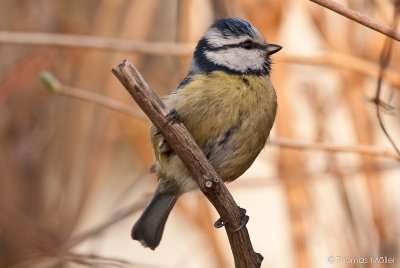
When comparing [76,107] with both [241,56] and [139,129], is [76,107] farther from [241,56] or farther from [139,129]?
[241,56]

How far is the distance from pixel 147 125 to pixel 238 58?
59.8 inches

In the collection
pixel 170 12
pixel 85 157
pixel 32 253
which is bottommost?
pixel 32 253

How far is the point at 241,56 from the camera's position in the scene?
2672 millimetres

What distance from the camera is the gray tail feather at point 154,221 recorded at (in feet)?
8.96

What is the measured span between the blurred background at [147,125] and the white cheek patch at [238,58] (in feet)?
1.37

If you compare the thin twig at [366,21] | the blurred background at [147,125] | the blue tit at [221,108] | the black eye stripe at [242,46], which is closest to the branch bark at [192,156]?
the blue tit at [221,108]

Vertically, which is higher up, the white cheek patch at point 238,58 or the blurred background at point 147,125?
the blurred background at point 147,125

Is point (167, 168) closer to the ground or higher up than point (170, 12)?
closer to the ground

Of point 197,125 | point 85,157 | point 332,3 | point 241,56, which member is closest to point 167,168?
point 197,125

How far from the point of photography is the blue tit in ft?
8.09

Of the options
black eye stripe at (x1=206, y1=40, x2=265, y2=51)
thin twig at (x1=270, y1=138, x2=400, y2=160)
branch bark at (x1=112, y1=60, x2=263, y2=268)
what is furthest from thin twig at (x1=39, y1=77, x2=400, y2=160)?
branch bark at (x1=112, y1=60, x2=263, y2=268)

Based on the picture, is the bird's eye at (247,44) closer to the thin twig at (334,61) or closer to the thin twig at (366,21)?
the thin twig at (334,61)

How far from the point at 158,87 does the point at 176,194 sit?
5.08 feet

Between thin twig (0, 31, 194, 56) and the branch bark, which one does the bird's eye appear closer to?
thin twig (0, 31, 194, 56)
